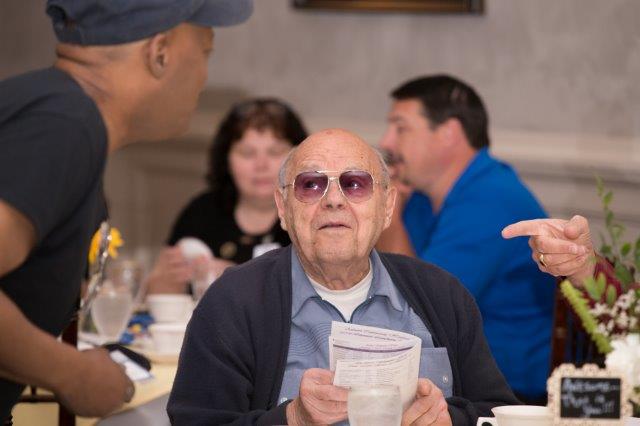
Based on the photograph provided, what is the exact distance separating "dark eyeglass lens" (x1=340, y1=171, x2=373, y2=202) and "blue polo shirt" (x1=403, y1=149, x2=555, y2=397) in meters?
1.39

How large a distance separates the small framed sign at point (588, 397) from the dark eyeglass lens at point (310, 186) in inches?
37.1

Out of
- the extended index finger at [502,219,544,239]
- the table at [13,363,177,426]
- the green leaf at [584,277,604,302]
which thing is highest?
the green leaf at [584,277,604,302]

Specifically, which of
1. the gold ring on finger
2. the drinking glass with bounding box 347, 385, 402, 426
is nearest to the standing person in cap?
the drinking glass with bounding box 347, 385, 402, 426

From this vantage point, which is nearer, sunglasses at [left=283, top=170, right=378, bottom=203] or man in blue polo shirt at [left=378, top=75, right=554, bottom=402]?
sunglasses at [left=283, top=170, right=378, bottom=203]

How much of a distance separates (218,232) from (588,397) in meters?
Answer: 3.29

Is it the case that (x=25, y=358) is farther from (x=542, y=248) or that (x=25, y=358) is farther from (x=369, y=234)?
(x=542, y=248)

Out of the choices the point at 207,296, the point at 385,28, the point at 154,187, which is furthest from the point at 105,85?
the point at 154,187

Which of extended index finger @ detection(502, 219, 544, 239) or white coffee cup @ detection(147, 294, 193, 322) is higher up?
extended index finger @ detection(502, 219, 544, 239)

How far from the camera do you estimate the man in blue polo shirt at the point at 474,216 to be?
13.6 ft

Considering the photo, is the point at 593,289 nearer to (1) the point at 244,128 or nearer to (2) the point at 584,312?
(2) the point at 584,312

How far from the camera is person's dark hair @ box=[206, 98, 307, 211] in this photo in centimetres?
515

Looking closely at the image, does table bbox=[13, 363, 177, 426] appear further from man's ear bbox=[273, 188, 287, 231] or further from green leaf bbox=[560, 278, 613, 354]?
green leaf bbox=[560, 278, 613, 354]

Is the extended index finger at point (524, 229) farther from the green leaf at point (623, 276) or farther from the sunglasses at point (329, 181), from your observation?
the sunglasses at point (329, 181)

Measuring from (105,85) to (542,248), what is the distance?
3.89 feet
